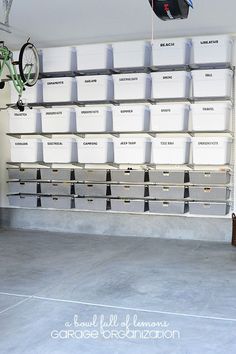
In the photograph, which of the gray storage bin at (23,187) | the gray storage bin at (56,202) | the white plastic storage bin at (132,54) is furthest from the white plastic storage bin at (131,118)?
the gray storage bin at (23,187)

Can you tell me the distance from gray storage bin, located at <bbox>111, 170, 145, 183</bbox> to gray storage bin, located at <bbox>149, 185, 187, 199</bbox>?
21 centimetres

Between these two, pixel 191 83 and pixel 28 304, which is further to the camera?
pixel 191 83

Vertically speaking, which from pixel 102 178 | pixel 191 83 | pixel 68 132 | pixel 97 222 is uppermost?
pixel 191 83

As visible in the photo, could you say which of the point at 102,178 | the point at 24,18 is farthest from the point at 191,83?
the point at 24,18

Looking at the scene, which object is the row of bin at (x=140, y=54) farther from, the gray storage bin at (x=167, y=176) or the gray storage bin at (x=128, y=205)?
the gray storage bin at (x=128, y=205)

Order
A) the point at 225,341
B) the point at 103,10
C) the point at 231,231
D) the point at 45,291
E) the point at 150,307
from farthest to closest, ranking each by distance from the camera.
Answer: the point at 231,231, the point at 103,10, the point at 45,291, the point at 150,307, the point at 225,341

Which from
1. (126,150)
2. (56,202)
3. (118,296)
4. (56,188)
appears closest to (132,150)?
(126,150)

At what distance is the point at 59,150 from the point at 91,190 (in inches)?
30.4

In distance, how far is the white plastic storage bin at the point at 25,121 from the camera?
7152 mm

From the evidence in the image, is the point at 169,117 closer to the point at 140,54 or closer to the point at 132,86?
the point at 132,86

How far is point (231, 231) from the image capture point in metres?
6.59

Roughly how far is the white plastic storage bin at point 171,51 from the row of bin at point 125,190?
5.73 feet

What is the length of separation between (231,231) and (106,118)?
2.41 m

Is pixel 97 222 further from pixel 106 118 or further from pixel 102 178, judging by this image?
pixel 106 118
